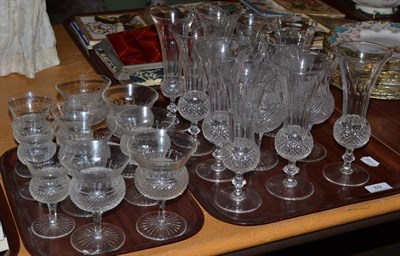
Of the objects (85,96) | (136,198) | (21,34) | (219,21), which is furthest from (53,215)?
(21,34)

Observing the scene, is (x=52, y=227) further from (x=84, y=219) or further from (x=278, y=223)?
(x=278, y=223)

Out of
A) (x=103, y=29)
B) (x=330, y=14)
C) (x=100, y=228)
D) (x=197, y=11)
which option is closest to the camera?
(x=100, y=228)

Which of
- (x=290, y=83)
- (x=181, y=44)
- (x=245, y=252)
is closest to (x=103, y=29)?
(x=181, y=44)

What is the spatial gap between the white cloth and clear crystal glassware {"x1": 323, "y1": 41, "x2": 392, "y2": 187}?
716 mm

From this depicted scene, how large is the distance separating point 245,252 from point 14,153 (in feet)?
1.57

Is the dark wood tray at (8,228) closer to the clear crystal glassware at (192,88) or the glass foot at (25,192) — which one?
the glass foot at (25,192)

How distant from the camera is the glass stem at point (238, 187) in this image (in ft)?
3.74

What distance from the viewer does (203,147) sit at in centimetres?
130

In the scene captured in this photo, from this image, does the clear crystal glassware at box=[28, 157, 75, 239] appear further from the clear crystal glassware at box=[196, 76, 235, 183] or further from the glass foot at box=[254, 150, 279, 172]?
the glass foot at box=[254, 150, 279, 172]

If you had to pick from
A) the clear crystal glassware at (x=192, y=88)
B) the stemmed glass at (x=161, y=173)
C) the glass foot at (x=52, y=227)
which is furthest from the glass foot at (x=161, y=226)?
the clear crystal glassware at (x=192, y=88)

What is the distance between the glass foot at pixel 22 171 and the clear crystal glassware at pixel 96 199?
19 centimetres

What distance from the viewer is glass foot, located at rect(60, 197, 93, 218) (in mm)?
1082

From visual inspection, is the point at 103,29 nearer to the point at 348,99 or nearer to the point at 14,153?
the point at 14,153

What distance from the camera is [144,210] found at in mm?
1108
